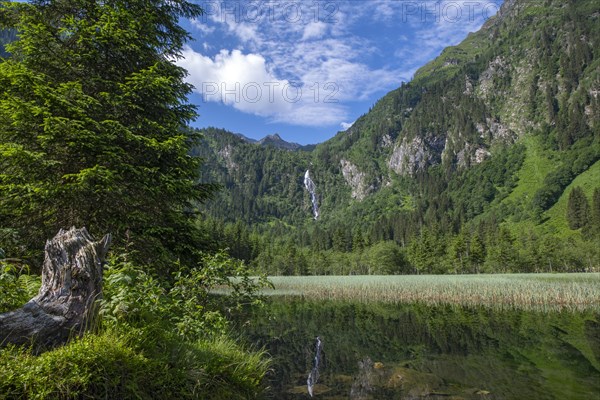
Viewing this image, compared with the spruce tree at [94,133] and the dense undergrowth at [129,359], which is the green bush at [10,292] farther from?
the spruce tree at [94,133]

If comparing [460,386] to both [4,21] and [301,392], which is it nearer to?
[301,392]

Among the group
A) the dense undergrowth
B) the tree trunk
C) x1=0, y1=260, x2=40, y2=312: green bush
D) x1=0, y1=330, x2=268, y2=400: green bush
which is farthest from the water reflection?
x1=0, y1=260, x2=40, y2=312: green bush

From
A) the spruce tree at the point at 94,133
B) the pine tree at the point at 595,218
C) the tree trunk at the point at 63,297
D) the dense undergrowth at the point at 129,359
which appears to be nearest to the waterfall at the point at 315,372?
the dense undergrowth at the point at 129,359

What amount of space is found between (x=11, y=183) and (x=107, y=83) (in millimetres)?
3258

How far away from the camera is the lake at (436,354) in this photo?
8.61 meters

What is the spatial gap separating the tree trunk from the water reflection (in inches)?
157

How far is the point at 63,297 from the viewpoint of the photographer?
421 centimetres

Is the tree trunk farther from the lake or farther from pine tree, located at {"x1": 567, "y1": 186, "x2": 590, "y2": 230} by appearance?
pine tree, located at {"x1": 567, "y1": 186, "x2": 590, "y2": 230}

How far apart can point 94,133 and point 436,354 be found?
1219 centimetres

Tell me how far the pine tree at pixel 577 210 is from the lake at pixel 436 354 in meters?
130

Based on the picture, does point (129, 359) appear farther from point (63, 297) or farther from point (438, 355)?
point (438, 355)

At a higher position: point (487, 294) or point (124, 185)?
point (124, 185)

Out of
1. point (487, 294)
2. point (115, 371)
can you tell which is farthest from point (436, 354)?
point (487, 294)

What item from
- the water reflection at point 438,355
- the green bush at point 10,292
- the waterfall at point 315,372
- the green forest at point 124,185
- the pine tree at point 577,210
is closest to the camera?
the green bush at point 10,292
